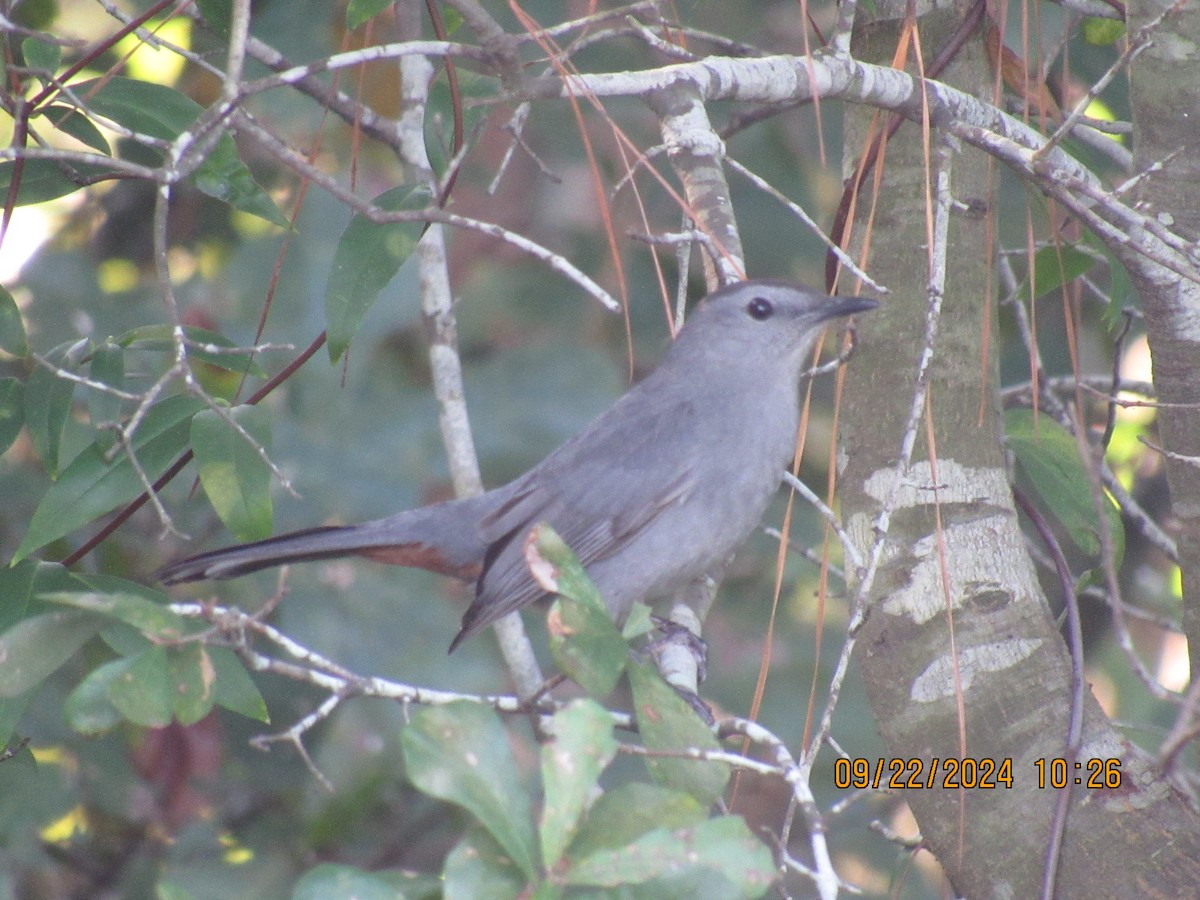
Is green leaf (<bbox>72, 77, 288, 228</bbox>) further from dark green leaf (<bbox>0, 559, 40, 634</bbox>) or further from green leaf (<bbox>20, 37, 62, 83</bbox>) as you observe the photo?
dark green leaf (<bbox>0, 559, 40, 634</bbox>)

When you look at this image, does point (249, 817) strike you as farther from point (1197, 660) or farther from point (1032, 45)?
point (1032, 45)

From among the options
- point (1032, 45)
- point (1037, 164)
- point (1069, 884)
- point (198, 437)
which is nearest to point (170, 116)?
point (198, 437)

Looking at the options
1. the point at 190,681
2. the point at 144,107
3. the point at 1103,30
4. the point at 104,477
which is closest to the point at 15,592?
the point at 104,477

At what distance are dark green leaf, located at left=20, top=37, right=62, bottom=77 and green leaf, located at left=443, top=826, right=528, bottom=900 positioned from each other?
1.79 meters

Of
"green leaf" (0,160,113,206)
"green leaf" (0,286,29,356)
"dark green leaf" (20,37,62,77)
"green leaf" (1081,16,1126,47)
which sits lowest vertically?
"green leaf" (0,286,29,356)

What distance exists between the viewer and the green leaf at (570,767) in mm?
1461

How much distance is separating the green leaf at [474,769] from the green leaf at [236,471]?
996 mm

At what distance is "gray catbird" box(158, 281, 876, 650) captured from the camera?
3268 millimetres

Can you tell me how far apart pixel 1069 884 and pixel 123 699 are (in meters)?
1.75

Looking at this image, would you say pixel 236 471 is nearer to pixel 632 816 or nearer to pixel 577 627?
pixel 577 627

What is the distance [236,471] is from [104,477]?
0.26m

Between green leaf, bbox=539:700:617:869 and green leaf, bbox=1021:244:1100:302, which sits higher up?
green leaf, bbox=1021:244:1100:302
